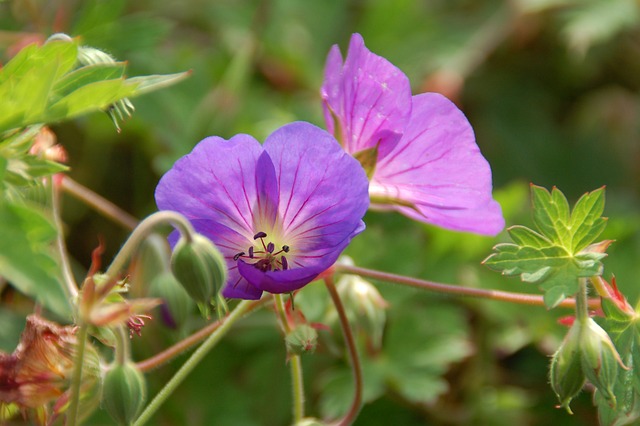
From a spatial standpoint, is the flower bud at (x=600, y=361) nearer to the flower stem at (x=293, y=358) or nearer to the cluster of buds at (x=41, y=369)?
the flower stem at (x=293, y=358)

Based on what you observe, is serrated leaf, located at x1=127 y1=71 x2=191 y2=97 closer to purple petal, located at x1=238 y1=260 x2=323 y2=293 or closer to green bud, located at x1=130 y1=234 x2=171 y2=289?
purple petal, located at x1=238 y1=260 x2=323 y2=293

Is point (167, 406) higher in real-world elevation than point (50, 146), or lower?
lower

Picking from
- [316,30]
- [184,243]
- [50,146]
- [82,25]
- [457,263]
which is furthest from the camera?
[316,30]

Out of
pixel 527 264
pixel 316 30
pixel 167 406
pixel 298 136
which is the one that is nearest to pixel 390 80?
pixel 298 136

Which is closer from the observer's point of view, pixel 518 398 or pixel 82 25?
pixel 82 25

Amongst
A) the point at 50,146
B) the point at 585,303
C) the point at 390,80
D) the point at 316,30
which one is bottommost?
the point at 585,303

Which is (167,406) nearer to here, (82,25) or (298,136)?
(82,25)

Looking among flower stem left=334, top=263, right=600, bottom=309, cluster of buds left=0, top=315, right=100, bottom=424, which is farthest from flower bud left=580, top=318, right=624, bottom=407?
cluster of buds left=0, top=315, right=100, bottom=424
